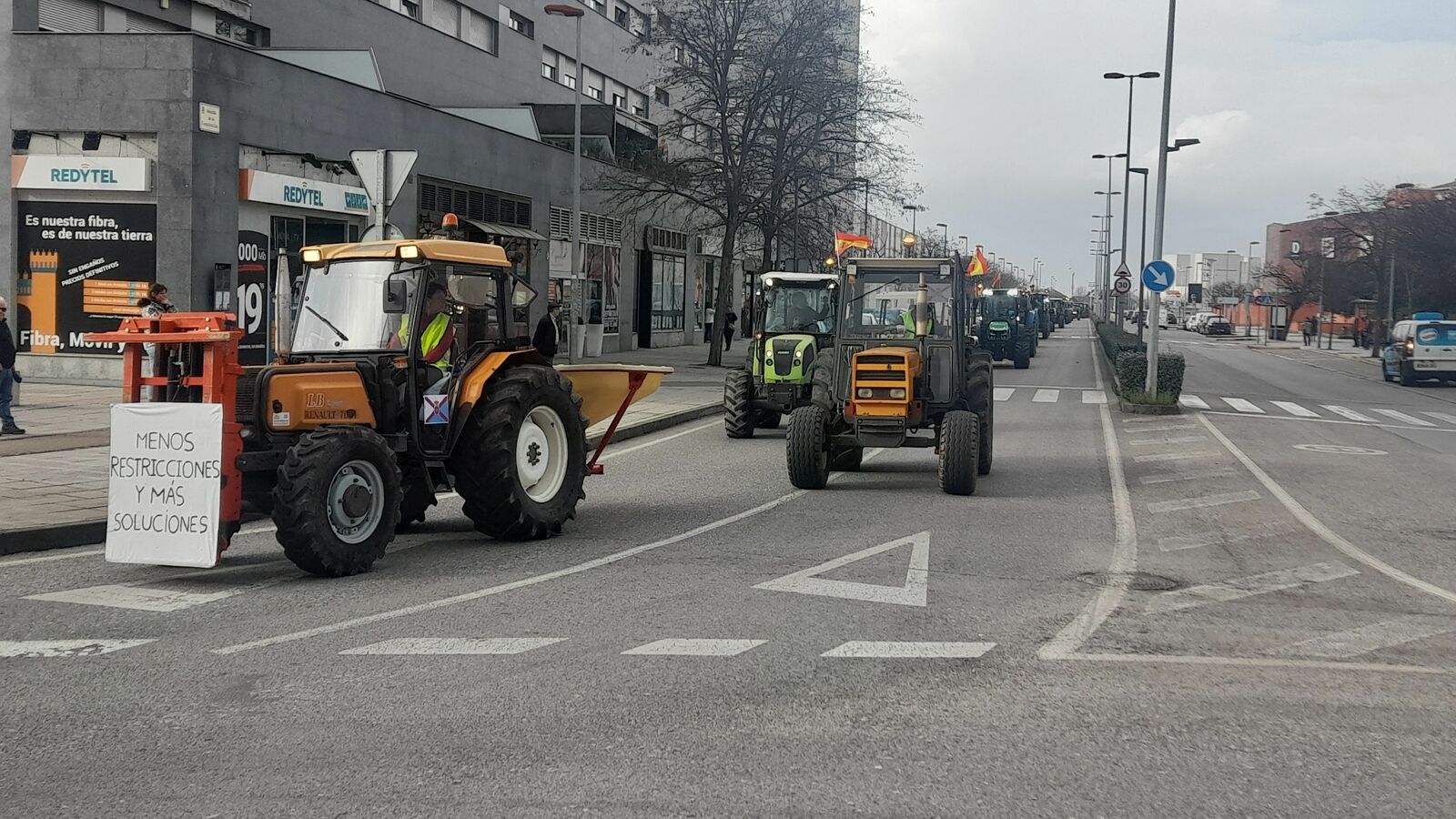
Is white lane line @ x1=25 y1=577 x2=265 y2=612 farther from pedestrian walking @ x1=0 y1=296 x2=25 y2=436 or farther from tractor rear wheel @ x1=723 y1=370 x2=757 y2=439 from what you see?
tractor rear wheel @ x1=723 y1=370 x2=757 y2=439

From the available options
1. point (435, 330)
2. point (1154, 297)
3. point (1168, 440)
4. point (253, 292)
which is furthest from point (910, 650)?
point (1154, 297)

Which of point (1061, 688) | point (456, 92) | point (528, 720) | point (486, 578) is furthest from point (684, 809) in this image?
point (456, 92)

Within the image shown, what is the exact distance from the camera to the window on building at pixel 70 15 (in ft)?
75.5

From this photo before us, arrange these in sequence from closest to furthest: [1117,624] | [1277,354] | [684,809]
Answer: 1. [684,809]
2. [1117,624]
3. [1277,354]

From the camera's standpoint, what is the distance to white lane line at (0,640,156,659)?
665 cm

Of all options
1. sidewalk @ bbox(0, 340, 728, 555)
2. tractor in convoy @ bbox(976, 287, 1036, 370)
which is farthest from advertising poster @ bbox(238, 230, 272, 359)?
tractor in convoy @ bbox(976, 287, 1036, 370)

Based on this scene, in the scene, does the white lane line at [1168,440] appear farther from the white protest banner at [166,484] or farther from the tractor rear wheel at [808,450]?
the white protest banner at [166,484]

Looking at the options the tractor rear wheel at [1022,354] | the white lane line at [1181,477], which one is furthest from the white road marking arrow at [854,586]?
the tractor rear wheel at [1022,354]

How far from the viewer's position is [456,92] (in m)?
38.4

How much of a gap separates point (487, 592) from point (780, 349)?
1095 cm

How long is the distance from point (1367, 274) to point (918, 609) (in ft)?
199

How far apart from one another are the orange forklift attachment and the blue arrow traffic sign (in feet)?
69.8

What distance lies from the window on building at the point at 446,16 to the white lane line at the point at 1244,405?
22.5 meters

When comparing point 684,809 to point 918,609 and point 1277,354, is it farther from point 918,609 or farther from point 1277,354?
point 1277,354
